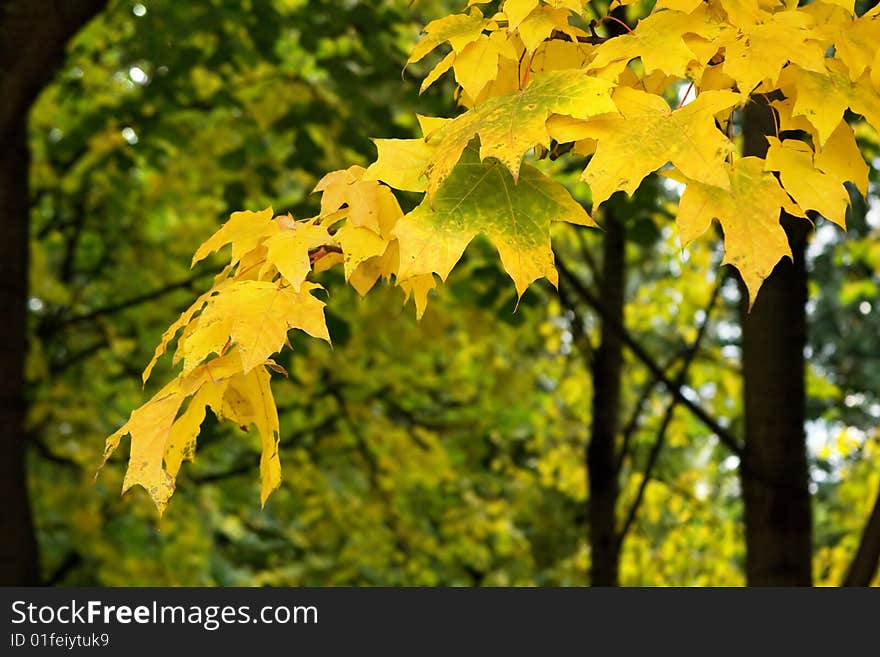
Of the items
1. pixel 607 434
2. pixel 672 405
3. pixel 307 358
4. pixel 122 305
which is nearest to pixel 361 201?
pixel 672 405

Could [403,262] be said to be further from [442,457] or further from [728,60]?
[442,457]

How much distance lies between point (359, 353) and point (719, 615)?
3782mm

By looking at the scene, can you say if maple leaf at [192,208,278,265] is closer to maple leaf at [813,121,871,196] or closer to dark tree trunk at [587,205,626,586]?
maple leaf at [813,121,871,196]

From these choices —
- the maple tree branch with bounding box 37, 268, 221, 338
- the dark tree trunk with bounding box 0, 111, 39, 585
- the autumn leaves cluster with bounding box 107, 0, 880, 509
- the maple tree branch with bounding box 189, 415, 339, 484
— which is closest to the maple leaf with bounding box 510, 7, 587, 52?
the autumn leaves cluster with bounding box 107, 0, 880, 509

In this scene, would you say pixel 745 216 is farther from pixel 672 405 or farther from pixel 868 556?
pixel 672 405

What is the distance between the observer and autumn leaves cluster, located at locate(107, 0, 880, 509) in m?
1.19

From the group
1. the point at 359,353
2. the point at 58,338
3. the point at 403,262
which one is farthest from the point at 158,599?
the point at 58,338

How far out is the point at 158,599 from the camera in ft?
7.10

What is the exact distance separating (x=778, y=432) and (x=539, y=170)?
85.5 inches

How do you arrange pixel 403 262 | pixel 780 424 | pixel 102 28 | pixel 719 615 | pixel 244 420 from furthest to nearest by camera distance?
pixel 102 28, pixel 780 424, pixel 719 615, pixel 244 420, pixel 403 262

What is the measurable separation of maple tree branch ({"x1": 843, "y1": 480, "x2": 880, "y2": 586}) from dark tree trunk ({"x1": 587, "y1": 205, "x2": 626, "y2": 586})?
192 cm

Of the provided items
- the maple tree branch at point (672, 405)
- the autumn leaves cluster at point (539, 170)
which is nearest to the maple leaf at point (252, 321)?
the autumn leaves cluster at point (539, 170)

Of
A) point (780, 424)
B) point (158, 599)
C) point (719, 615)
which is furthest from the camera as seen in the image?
point (780, 424)

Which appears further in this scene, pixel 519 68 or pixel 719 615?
pixel 719 615
